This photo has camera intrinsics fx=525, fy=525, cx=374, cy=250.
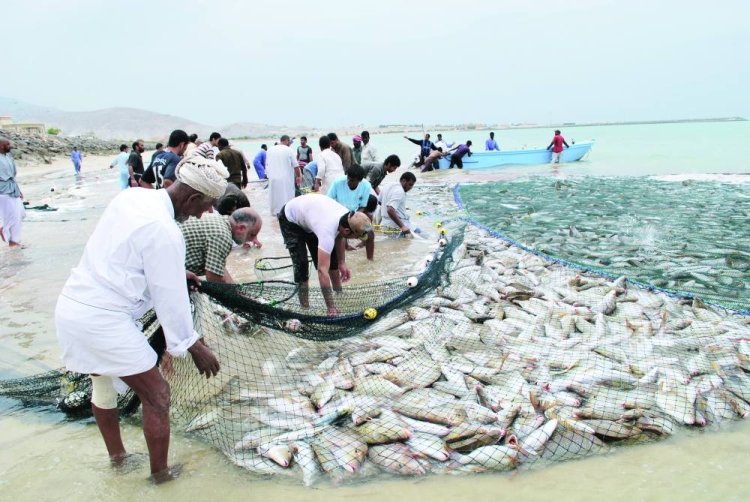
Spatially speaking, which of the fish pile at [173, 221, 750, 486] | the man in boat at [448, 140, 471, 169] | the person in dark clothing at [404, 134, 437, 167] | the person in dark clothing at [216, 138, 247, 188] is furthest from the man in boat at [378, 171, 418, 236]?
the person in dark clothing at [404, 134, 437, 167]

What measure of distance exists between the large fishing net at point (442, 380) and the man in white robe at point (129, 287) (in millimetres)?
1087

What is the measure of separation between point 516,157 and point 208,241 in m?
26.7

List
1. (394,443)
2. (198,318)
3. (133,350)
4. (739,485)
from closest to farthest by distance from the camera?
(133,350) < (739,485) < (394,443) < (198,318)

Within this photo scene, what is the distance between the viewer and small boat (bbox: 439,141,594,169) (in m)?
28.2

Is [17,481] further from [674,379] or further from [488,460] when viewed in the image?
[674,379]

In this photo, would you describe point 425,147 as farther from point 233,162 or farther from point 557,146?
point 233,162

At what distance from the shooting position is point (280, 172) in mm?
11242

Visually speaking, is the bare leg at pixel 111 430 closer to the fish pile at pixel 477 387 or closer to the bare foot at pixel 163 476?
the bare foot at pixel 163 476

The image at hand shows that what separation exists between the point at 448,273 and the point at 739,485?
12.8 ft

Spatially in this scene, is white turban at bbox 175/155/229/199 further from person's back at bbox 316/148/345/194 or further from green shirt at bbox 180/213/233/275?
person's back at bbox 316/148/345/194

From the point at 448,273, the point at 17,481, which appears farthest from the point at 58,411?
the point at 448,273

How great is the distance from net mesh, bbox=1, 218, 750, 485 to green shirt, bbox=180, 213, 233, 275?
1.12 ft

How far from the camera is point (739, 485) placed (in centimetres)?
337

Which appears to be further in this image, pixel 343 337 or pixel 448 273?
pixel 448 273
